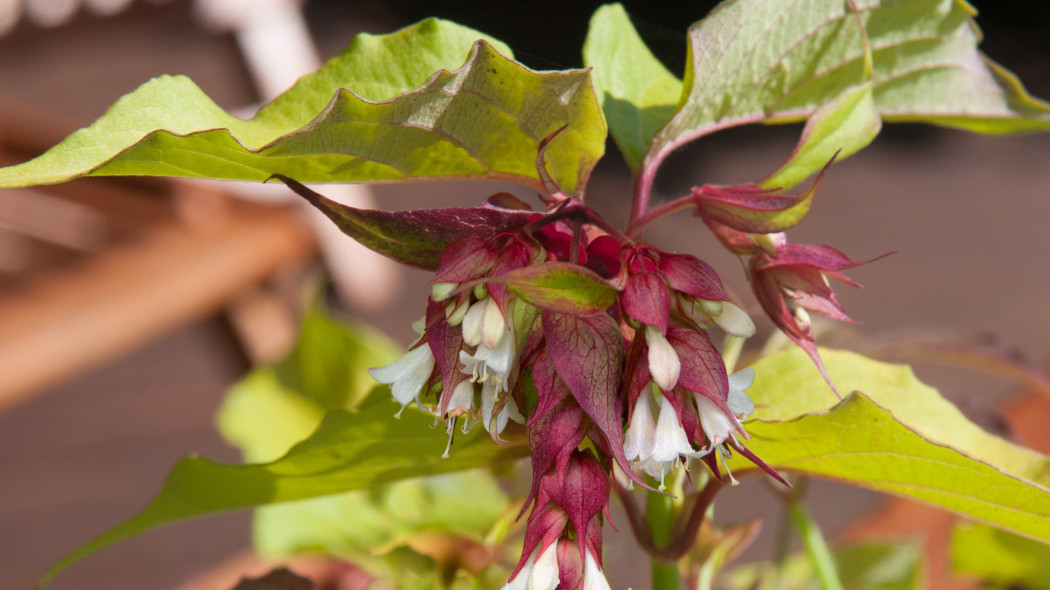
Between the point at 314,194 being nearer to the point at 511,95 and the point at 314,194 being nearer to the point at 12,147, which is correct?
the point at 511,95

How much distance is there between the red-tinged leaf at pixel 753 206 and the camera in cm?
14

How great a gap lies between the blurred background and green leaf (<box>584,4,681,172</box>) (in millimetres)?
350

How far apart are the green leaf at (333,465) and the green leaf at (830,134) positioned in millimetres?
82

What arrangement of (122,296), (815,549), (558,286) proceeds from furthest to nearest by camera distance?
(122,296), (815,549), (558,286)

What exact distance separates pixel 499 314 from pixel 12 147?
849 mm

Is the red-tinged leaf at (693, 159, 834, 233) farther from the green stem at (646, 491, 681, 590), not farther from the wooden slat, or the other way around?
the wooden slat

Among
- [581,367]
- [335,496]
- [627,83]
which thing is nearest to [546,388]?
[581,367]

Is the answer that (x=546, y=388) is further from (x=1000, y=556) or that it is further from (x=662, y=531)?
(x=1000, y=556)

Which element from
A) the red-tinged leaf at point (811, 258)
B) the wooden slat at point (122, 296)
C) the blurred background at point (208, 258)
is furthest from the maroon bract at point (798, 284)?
the wooden slat at point (122, 296)

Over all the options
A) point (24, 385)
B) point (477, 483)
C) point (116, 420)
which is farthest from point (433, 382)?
point (116, 420)

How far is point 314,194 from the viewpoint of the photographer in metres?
0.14

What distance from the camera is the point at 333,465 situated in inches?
7.7

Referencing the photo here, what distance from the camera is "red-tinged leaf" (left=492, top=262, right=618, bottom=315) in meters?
0.13

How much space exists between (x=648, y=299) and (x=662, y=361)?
0.01 metres
